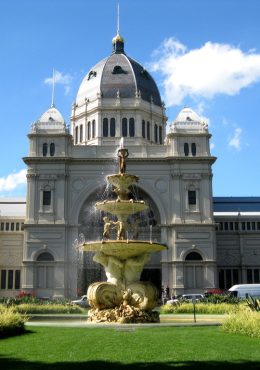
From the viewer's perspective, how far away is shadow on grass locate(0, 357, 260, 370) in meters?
11.8

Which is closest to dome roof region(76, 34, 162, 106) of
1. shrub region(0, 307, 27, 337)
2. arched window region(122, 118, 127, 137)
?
arched window region(122, 118, 127, 137)

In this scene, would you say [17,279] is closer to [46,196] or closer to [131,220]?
[46,196]

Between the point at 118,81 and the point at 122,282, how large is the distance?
173ft

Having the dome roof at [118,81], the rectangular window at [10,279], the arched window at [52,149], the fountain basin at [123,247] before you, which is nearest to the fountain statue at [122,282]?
the fountain basin at [123,247]

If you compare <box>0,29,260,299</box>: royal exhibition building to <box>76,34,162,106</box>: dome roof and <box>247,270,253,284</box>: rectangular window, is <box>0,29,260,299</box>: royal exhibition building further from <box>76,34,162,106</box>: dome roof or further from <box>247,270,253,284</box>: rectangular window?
<box>76,34,162,106</box>: dome roof

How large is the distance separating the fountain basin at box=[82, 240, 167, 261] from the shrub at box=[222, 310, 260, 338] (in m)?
5.87

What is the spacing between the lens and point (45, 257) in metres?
60.9

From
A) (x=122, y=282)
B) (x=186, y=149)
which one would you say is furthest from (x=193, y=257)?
(x=122, y=282)

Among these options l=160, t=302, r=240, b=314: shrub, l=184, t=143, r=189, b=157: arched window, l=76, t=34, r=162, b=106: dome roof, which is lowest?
l=160, t=302, r=240, b=314: shrub

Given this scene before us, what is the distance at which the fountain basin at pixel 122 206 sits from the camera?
84.0 feet

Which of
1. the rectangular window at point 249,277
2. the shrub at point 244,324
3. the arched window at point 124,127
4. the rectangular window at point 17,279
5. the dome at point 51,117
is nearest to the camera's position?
the shrub at point 244,324

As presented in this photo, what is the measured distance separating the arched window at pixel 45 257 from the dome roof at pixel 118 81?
24589 mm

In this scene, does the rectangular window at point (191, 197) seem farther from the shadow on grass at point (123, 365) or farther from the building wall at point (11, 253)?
the shadow on grass at point (123, 365)

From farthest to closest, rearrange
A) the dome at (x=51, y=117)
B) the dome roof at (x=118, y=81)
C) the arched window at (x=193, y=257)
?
the dome roof at (x=118, y=81) → the dome at (x=51, y=117) → the arched window at (x=193, y=257)
